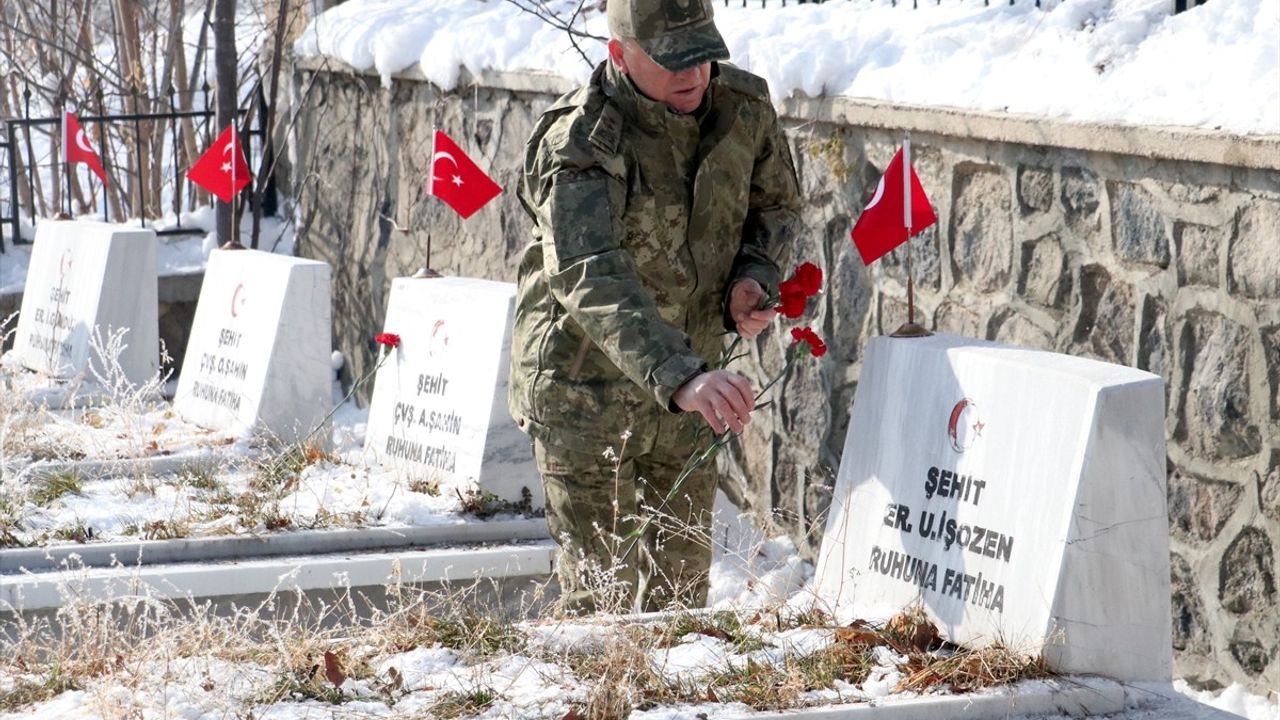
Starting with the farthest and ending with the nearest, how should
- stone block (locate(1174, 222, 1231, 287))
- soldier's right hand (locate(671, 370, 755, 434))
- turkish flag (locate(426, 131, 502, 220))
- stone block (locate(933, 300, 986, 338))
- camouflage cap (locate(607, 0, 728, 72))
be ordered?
turkish flag (locate(426, 131, 502, 220)) → stone block (locate(933, 300, 986, 338)) → stone block (locate(1174, 222, 1231, 287)) → camouflage cap (locate(607, 0, 728, 72)) → soldier's right hand (locate(671, 370, 755, 434))

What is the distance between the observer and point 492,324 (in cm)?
612

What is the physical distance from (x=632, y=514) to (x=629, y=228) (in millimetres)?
722

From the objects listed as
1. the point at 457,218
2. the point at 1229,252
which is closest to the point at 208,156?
the point at 457,218

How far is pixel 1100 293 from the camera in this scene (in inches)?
200

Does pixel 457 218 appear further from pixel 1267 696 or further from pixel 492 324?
pixel 1267 696

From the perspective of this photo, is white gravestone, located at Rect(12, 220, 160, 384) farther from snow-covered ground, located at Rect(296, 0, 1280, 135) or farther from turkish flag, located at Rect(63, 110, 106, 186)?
snow-covered ground, located at Rect(296, 0, 1280, 135)

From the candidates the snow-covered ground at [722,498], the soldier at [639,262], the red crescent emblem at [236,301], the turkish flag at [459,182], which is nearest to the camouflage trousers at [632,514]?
the soldier at [639,262]

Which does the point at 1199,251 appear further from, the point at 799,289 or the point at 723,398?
the point at 723,398

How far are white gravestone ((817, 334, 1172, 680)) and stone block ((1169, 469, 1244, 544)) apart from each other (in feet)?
3.56

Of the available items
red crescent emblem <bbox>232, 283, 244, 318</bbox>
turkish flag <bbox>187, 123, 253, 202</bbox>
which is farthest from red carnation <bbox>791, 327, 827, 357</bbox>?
turkish flag <bbox>187, 123, 253, 202</bbox>

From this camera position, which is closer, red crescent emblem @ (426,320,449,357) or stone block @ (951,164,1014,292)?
stone block @ (951,164,1014,292)

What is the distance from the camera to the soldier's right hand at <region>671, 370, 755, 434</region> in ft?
11.3

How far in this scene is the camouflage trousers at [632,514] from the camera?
4.34m

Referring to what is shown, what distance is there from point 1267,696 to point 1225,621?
0.23 meters
